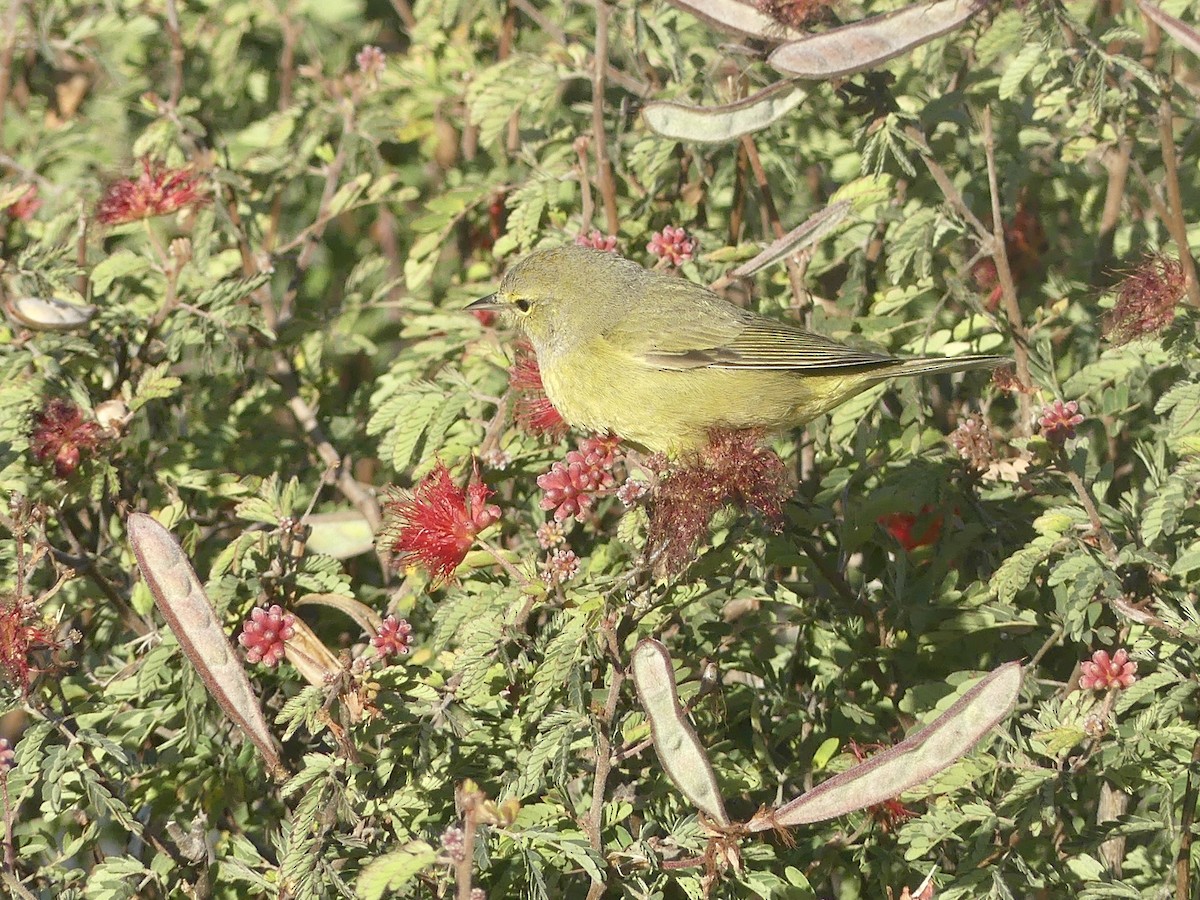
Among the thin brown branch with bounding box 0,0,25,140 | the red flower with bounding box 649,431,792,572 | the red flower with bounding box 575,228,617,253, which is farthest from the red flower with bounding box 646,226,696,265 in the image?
the thin brown branch with bounding box 0,0,25,140

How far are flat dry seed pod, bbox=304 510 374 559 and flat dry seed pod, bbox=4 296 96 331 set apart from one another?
760 mm

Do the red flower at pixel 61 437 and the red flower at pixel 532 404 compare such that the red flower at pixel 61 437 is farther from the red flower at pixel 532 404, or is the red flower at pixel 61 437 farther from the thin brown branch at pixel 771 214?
the thin brown branch at pixel 771 214

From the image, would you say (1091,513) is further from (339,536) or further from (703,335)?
(339,536)

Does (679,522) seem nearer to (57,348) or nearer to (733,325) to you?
(733,325)

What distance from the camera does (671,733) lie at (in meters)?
2.27

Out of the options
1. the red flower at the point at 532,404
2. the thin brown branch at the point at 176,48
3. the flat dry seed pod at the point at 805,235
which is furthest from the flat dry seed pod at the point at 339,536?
the thin brown branch at the point at 176,48

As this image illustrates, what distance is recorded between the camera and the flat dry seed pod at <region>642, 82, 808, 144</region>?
318 cm

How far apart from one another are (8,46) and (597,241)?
7.63 ft

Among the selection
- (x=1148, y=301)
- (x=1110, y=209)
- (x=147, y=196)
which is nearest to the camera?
(x=1148, y=301)

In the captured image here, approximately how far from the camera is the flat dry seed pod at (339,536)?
132 inches

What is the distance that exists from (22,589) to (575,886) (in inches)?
51.2

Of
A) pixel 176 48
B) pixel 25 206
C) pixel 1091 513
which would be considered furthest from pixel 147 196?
pixel 1091 513

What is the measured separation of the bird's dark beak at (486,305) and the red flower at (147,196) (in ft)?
2.71

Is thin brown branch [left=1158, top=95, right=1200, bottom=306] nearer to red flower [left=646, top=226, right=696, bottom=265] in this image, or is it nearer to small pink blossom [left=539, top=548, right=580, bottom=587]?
red flower [left=646, top=226, right=696, bottom=265]
